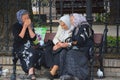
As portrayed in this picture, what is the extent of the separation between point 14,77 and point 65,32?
Answer: 48.9 inches

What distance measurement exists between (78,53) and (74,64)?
223 mm

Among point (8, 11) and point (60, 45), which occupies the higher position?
point (8, 11)

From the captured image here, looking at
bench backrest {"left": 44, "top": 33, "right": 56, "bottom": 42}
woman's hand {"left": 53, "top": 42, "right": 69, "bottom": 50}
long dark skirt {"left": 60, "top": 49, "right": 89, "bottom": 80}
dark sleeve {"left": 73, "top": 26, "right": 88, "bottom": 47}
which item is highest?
dark sleeve {"left": 73, "top": 26, "right": 88, "bottom": 47}

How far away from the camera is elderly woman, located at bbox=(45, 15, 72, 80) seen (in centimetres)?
754

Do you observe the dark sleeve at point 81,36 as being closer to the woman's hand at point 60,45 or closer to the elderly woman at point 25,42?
the woman's hand at point 60,45

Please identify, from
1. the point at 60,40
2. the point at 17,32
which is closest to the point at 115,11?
the point at 60,40

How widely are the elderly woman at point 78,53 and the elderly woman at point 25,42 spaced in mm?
619

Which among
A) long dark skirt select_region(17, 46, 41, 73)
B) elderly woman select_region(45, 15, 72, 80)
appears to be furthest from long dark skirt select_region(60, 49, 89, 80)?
long dark skirt select_region(17, 46, 41, 73)

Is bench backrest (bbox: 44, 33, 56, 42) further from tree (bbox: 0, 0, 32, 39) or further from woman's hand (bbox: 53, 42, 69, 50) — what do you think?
tree (bbox: 0, 0, 32, 39)

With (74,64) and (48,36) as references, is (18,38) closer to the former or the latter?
(48,36)

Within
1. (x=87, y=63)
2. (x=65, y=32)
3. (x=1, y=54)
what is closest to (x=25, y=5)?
(x=1, y=54)

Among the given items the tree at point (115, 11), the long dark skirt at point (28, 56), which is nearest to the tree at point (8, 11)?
the long dark skirt at point (28, 56)

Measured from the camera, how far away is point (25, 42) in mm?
7930

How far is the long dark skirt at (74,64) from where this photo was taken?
727 cm
